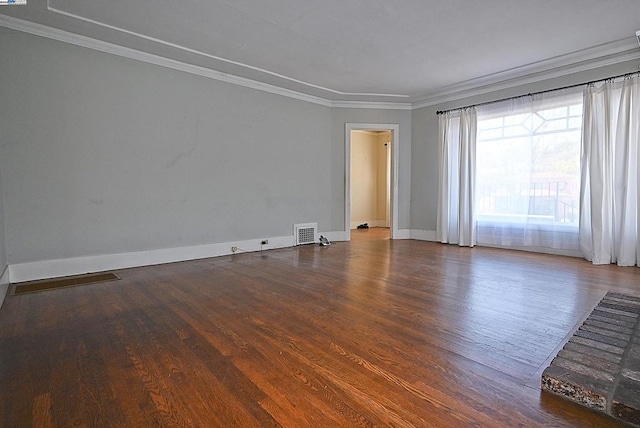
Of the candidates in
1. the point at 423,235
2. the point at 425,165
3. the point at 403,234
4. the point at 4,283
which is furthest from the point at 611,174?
the point at 4,283

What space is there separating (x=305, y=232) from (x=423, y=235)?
2448mm

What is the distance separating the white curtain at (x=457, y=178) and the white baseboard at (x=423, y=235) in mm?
208

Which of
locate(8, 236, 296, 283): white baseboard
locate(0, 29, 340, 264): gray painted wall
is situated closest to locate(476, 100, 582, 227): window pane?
locate(0, 29, 340, 264): gray painted wall

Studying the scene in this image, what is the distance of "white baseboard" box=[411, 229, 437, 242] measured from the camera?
6331mm

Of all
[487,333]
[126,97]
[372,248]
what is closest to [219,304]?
[487,333]

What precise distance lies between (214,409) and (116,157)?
359 centimetres

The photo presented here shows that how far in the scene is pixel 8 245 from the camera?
3.24 meters

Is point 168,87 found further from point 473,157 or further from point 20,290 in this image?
point 473,157

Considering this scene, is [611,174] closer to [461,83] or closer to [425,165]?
[461,83]

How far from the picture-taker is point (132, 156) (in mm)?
3984

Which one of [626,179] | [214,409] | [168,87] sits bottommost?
[214,409]

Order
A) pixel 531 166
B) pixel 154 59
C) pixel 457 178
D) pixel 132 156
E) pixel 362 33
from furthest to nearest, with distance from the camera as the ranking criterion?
pixel 457 178 → pixel 531 166 → pixel 154 59 → pixel 132 156 → pixel 362 33

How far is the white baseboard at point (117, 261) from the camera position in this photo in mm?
3346

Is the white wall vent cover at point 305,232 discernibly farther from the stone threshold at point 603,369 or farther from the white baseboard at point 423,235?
the stone threshold at point 603,369
